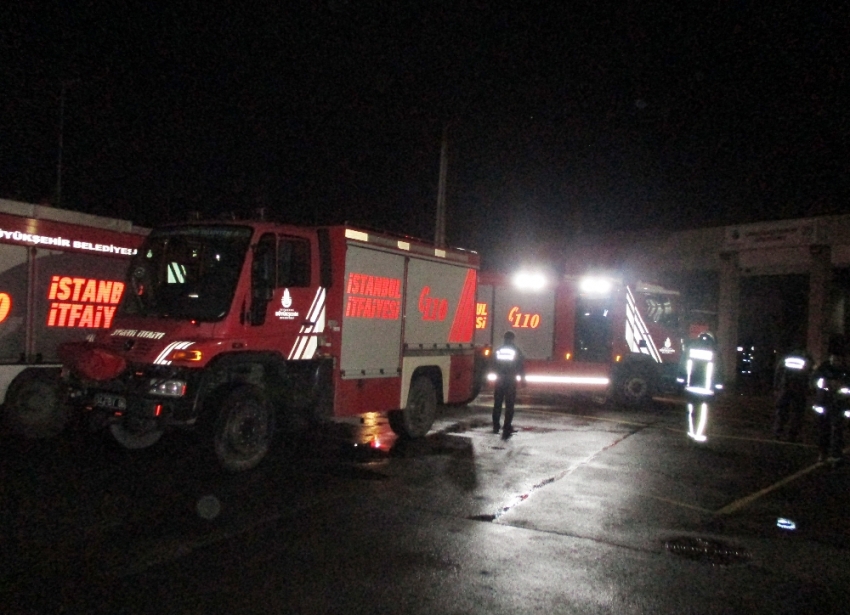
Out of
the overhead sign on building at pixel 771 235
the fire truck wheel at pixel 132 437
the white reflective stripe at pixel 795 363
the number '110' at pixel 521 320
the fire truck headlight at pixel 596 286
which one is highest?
the overhead sign on building at pixel 771 235

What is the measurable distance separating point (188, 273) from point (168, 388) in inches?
57.1

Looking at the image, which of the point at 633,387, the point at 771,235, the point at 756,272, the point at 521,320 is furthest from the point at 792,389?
the point at 756,272

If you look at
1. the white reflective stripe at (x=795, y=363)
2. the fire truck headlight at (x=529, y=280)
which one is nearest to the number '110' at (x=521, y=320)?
the fire truck headlight at (x=529, y=280)

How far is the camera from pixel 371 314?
10.1 m

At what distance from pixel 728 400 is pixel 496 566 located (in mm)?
17363

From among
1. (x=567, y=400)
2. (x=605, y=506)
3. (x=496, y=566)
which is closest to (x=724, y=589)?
(x=496, y=566)

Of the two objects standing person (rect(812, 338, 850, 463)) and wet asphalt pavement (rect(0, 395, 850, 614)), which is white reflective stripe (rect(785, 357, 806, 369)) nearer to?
standing person (rect(812, 338, 850, 463))

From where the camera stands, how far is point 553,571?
5.69m

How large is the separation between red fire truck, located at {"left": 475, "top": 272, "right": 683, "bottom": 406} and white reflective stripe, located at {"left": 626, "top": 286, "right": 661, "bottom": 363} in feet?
0.08

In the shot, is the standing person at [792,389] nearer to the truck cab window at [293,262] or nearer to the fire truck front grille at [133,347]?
the truck cab window at [293,262]

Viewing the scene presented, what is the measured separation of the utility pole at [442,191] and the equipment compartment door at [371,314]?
8.90m

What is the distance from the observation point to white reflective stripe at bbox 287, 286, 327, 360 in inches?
359

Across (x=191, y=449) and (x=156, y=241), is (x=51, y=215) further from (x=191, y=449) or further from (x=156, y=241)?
(x=191, y=449)

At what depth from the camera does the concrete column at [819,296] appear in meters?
22.9
